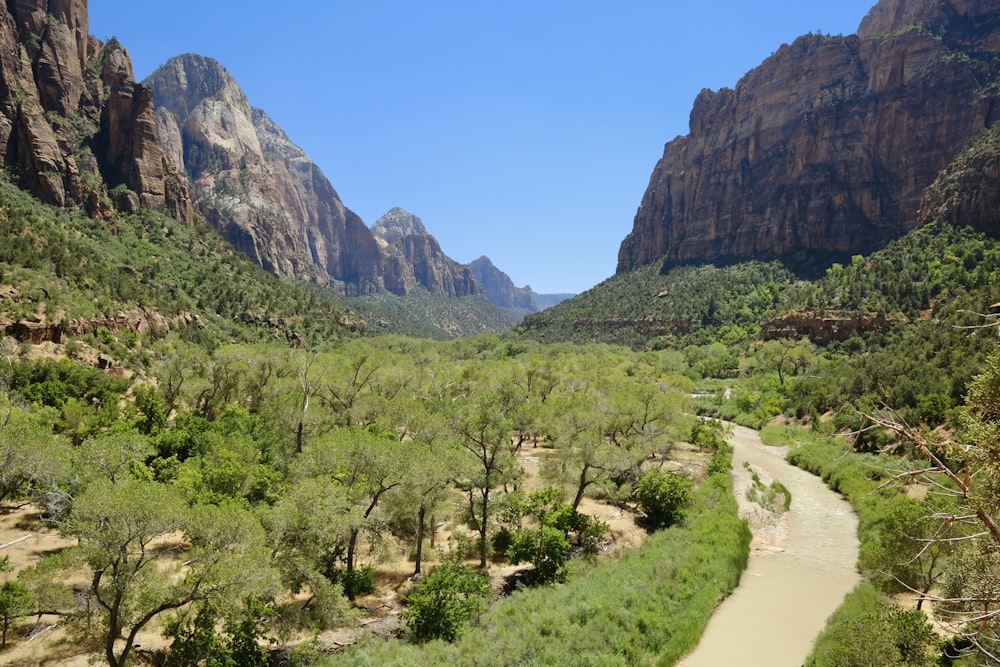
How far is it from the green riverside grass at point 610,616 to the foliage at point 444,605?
53cm

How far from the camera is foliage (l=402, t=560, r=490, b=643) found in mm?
18281

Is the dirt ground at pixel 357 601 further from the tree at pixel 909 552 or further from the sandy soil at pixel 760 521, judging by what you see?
the tree at pixel 909 552

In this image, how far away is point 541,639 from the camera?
1769cm

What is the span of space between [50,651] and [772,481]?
40242 mm

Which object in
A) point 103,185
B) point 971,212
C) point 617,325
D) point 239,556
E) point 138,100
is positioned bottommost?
point 239,556

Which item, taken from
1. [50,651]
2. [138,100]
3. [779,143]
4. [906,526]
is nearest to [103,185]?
[138,100]

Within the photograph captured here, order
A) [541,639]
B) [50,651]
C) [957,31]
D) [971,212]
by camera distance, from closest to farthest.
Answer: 1. [50,651]
2. [541,639]
3. [971,212]
4. [957,31]

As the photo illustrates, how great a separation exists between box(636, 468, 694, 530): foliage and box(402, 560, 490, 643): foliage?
12877mm

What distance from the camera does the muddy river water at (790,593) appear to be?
18969 mm

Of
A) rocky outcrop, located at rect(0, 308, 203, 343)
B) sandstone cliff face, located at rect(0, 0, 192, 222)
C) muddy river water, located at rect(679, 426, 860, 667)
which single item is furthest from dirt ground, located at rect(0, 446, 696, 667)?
sandstone cliff face, located at rect(0, 0, 192, 222)

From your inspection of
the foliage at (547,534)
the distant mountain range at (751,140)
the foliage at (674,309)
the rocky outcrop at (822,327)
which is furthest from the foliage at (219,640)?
the foliage at (674,309)

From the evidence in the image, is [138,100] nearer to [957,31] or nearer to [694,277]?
[694,277]

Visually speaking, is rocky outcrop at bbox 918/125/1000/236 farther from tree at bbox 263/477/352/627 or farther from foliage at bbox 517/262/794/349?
tree at bbox 263/477/352/627

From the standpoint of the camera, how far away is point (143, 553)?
48.7 feet
